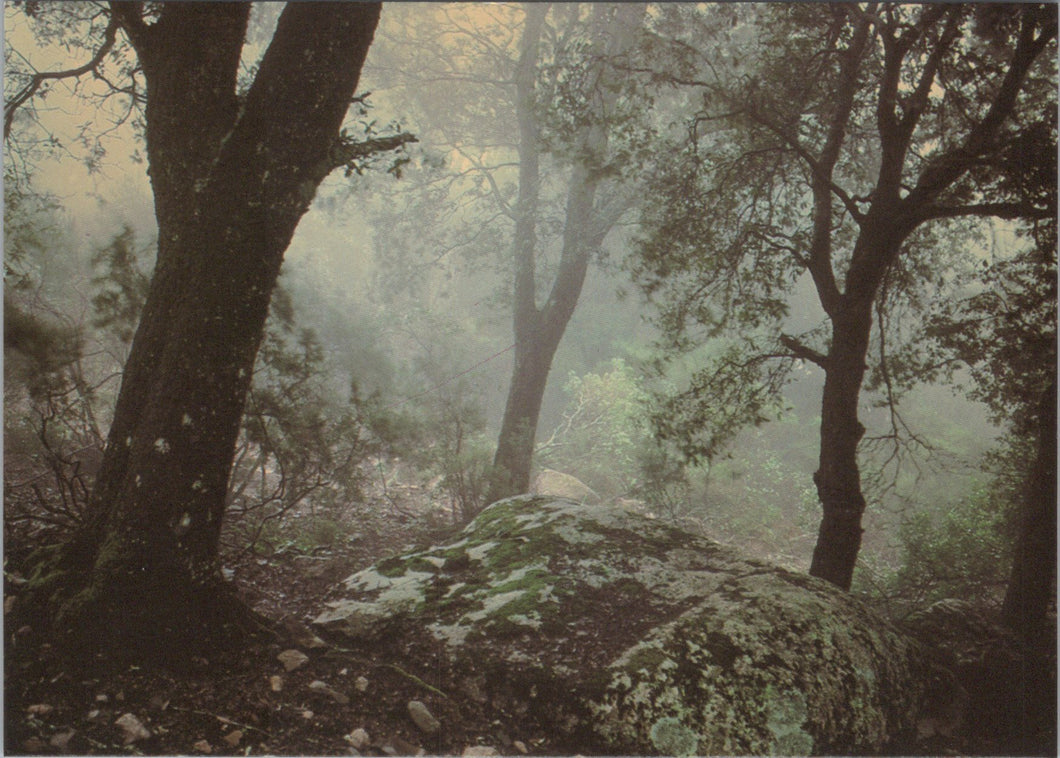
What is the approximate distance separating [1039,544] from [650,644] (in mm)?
3787

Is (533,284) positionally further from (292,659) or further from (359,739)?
(359,739)

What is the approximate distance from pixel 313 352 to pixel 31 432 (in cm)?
312

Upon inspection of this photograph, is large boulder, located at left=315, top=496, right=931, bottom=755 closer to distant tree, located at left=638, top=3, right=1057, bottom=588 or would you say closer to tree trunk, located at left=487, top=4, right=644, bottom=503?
distant tree, located at left=638, top=3, right=1057, bottom=588

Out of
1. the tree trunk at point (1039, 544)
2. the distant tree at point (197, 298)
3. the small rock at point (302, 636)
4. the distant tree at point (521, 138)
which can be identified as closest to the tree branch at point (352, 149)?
the distant tree at point (197, 298)

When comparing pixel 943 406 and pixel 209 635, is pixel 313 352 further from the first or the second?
pixel 943 406

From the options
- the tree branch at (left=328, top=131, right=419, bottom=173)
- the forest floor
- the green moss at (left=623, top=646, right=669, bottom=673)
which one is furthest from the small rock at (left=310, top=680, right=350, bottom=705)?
the tree branch at (left=328, top=131, right=419, bottom=173)

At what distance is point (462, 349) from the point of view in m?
19.8

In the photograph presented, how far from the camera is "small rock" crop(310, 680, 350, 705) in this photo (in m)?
2.73

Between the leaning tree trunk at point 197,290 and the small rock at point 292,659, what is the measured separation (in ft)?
0.94

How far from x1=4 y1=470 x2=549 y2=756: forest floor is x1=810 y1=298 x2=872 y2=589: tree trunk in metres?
3.43

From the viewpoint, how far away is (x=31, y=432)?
20.9 ft

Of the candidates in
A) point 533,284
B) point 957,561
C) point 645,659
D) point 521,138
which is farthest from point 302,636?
point 521,138

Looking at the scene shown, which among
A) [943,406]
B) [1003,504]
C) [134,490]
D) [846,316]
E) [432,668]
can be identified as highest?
[943,406]

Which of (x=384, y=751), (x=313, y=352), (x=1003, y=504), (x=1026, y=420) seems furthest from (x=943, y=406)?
(x=384, y=751)
